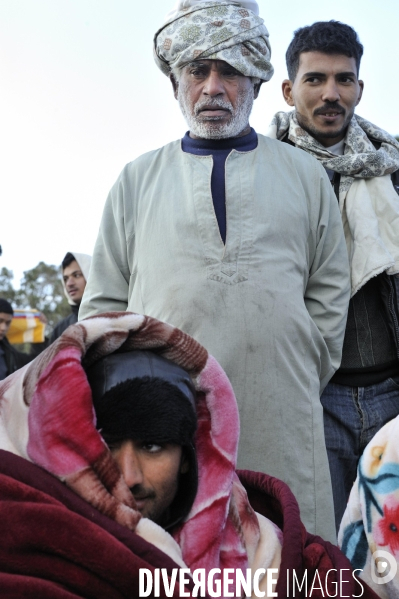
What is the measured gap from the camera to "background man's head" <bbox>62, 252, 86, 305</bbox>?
7.45 metres

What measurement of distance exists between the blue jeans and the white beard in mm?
1119

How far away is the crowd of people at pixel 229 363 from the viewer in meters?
1.80

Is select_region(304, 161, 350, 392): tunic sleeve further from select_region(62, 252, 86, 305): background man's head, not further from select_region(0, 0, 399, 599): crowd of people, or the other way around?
select_region(62, 252, 86, 305): background man's head

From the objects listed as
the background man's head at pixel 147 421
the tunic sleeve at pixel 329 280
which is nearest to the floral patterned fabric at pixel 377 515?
the background man's head at pixel 147 421

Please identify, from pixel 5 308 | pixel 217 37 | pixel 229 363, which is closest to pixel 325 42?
pixel 217 37

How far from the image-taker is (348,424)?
351 cm

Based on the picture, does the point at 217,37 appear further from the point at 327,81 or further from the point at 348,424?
the point at 348,424

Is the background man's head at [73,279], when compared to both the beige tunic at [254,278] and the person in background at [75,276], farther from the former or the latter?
the beige tunic at [254,278]

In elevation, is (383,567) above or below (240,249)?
below

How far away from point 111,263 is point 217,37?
986 millimetres

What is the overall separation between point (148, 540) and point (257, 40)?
2.36 meters

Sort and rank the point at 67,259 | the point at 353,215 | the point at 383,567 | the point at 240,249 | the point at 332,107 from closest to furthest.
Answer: the point at 383,567
the point at 240,249
the point at 353,215
the point at 332,107
the point at 67,259

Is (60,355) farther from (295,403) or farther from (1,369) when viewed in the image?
(1,369)

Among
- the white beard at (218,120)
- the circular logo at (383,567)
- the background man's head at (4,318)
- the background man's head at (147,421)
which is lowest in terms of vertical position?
the background man's head at (4,318)
